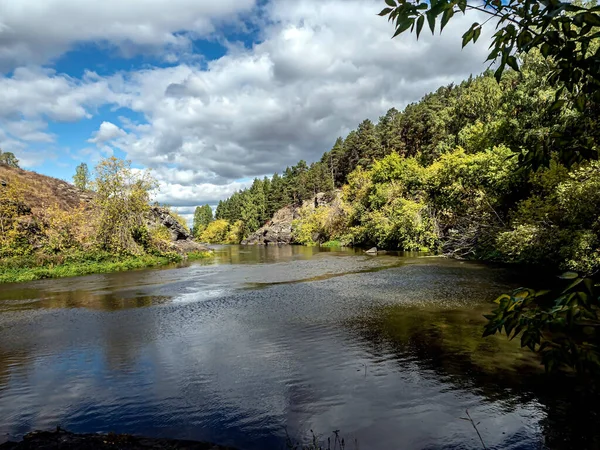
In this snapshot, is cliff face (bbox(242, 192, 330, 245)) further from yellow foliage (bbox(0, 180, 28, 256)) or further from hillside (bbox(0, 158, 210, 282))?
yellow foliage (bbox(0, 180, 28, 256))

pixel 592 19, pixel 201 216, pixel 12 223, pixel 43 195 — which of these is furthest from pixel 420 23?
pixel 201 216

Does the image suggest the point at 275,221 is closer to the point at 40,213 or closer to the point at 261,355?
the point at 40,213

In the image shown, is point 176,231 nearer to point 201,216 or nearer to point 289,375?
point 289,375

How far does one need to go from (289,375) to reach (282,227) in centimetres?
9620

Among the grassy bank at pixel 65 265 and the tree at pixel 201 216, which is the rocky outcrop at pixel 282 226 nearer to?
the grassy bank at pixel 65 265

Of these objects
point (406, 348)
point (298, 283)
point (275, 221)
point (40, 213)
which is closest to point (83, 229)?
point (40, 213)

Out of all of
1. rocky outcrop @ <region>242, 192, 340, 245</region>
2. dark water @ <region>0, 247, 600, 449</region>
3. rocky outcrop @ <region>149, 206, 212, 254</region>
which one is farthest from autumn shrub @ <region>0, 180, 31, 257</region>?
rocky outcrop @ <region>242, 192, 340, 245</region>

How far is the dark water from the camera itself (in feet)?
24.0

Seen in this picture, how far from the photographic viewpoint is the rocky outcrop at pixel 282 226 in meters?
100

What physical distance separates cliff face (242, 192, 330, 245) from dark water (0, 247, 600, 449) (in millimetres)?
80211

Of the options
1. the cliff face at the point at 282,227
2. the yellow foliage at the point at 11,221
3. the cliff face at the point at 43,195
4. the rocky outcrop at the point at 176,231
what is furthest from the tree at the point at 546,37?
the cliff face at the point at 282,227

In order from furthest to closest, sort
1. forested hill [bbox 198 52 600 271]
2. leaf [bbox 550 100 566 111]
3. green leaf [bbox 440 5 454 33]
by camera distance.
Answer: forested hill [bbox 198 52 600 271] < leaf [bbox 550 100 566 111] < green leaf [bbox 440 5 454 33]

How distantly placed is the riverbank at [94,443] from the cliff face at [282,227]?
9054 cm

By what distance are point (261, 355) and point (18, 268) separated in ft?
103
